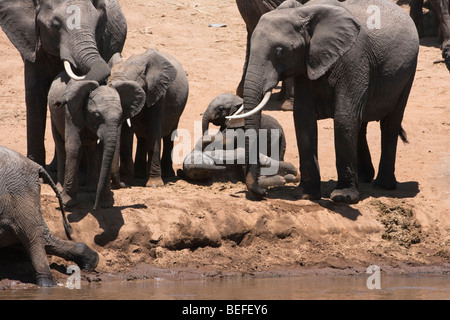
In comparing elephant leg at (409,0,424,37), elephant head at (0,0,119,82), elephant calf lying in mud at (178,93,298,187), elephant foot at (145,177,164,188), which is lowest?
elephant foot at (145,177,164,188)

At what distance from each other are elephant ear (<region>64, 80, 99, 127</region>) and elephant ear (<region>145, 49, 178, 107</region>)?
178 centimetres

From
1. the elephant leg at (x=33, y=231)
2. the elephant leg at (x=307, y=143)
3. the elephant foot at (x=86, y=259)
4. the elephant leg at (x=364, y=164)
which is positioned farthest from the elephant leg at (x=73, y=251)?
the elephant leg at (x=364, y=164)

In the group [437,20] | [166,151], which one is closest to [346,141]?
[166,151]

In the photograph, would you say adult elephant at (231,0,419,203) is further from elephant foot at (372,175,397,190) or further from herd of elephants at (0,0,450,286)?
elephant foot at (372,175,397,190)

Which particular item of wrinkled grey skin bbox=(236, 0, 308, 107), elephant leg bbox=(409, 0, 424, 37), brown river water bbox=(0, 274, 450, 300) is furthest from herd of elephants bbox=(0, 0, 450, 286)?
elephant leg bbox=(409, 0, 424, 37)

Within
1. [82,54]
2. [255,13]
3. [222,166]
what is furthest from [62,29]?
[255,13]

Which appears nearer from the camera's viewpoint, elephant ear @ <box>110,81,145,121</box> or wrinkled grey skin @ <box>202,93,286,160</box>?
elephant ear @ <box>110,81,145,121</box>

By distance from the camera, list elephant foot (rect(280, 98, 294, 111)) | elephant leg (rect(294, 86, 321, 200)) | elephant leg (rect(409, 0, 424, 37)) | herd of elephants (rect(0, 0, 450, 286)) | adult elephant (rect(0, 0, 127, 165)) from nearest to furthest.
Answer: herd of elephants (rect(0, 0, 450, 286)), adult elephant (rect(0, 0, 127, 165)), elephant leg (rect(294, 86, 321, 200)), elephant foot (rect(280, 98, 294, 111)), elephant leg (rect(409, 0, 424, 37))

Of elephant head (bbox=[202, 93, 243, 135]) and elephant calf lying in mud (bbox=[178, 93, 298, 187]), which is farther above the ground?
elephant head (bbox=[202, 93, 243, 135])

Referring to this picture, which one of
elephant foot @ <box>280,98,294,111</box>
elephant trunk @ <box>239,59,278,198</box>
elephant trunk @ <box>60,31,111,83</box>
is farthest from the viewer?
elephant foot @ <box>280,98,294,111</box>

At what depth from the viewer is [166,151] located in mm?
13273

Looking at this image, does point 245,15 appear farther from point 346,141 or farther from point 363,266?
point 363,266

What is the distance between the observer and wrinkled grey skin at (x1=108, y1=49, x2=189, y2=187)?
11.9 metres

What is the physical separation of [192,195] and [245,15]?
6.25 meters
